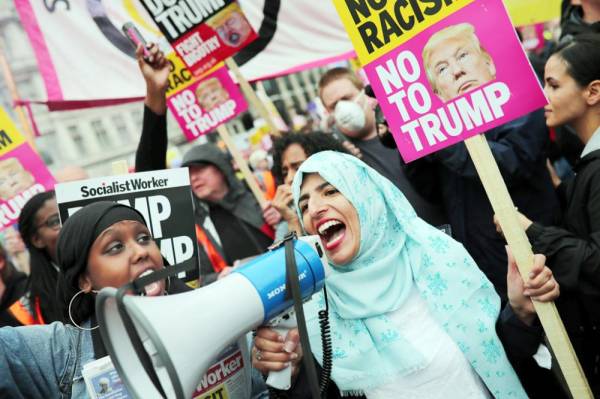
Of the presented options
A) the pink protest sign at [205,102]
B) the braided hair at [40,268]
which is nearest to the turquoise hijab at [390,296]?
the braided hair at [40,268]

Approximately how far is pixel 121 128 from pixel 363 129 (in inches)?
1868

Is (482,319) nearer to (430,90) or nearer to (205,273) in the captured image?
(430,90)

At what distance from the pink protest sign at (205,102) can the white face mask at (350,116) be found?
938 mm

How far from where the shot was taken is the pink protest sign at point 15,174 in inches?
150

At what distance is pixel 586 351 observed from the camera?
7.29 feet

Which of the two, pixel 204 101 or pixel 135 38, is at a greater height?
pixel 135 38

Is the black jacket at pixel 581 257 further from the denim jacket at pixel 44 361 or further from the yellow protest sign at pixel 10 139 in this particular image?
the yellow protest sign at pixel 10 139

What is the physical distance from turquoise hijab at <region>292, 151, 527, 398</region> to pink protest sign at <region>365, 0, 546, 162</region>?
0.92ft

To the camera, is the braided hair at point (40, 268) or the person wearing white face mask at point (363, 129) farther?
the braided hair at point (40, 268)

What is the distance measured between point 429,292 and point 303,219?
0.52 m

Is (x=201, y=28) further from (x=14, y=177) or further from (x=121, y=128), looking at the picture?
(x=121, y=128)

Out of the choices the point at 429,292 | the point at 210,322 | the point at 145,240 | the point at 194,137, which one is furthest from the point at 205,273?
the point at 210,322

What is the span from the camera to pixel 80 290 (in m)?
1.93

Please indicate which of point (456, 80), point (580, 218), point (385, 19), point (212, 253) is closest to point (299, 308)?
point (456, 80)
